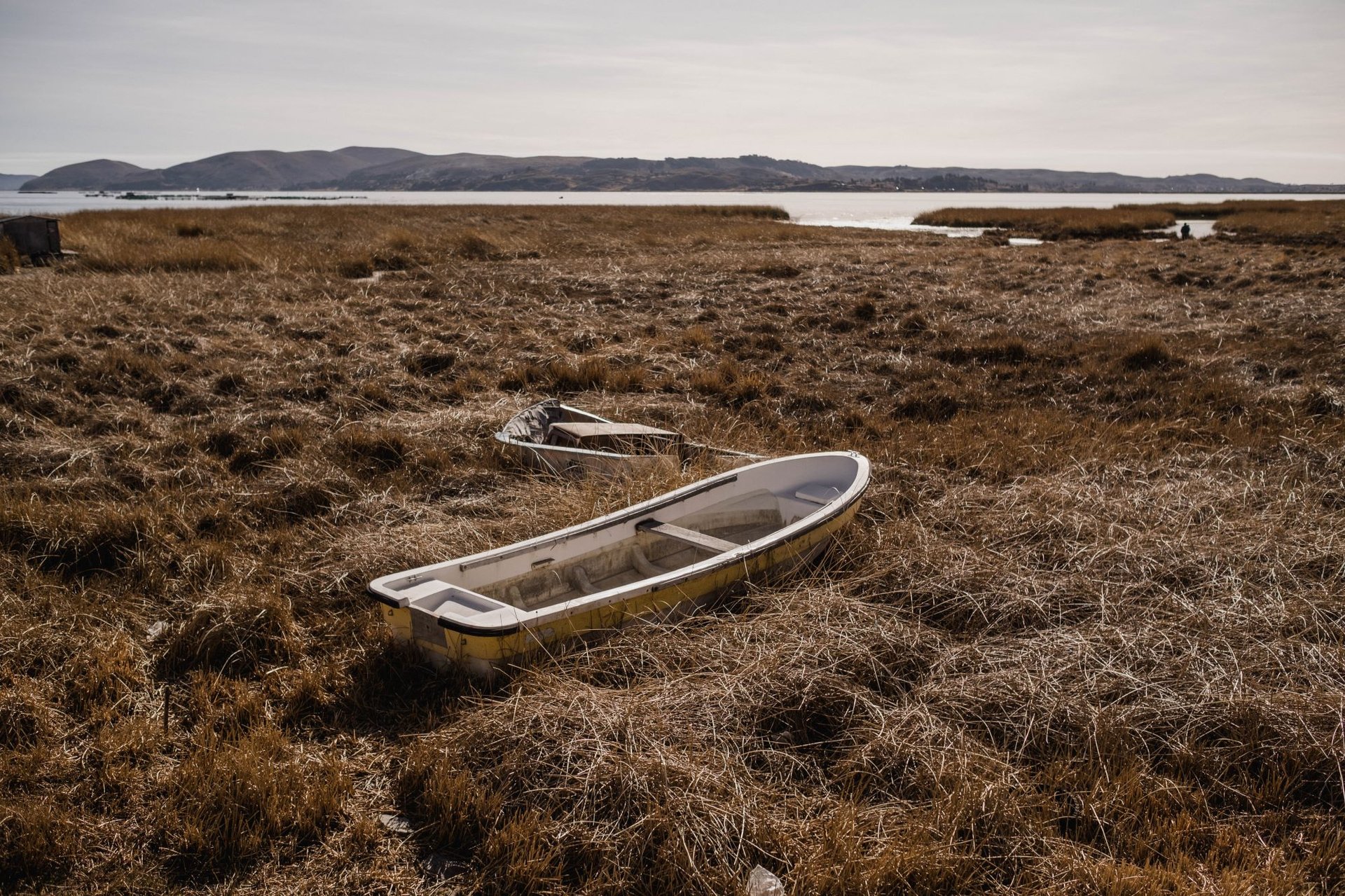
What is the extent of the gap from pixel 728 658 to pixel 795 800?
100cm

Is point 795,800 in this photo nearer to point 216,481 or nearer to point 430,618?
point 430,618

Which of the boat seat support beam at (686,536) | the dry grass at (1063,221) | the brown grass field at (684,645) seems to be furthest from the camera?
the dry grass at (1063,221)

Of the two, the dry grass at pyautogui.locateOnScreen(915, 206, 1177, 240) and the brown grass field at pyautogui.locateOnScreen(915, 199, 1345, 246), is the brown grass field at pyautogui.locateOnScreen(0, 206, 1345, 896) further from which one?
the dry grass at pyautogui.locateOnScreen(915, 206, 1177, 240)

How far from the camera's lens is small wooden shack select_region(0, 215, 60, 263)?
54.2ft

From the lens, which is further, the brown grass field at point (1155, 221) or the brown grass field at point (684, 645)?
the brown grass field at point (1155, 221)

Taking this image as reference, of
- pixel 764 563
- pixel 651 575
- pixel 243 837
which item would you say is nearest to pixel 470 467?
pixel 651 575

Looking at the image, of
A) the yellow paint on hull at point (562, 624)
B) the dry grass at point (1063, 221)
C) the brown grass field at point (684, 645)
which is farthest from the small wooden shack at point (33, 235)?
the dry grass at point (1063, 221)

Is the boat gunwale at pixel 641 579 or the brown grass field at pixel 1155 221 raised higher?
the brown grass field at pixel 1155 221

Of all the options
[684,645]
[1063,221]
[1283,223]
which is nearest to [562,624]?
[684,645]

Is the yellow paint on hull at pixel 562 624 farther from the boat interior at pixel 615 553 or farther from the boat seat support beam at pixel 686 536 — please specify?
the boat seat support beam at pixel 686 536

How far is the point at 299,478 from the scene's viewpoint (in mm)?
6879

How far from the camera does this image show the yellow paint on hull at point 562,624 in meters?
4.17

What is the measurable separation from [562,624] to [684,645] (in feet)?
2.18

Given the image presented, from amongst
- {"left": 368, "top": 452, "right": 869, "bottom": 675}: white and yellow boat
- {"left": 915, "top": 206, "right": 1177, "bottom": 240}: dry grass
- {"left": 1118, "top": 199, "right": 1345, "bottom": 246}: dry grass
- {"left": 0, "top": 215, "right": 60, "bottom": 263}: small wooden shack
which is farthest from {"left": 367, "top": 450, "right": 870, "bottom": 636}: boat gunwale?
{"left": 915, "top": 206, "right": 1177, "bottom": 240}: dry grass
